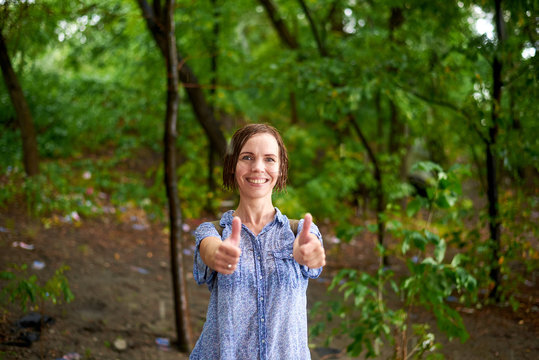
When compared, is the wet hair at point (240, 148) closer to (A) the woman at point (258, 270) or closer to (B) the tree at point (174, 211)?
(A) the woman at point (258, 270)

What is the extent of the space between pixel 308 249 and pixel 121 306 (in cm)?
324

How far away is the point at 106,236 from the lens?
5934 millimetres

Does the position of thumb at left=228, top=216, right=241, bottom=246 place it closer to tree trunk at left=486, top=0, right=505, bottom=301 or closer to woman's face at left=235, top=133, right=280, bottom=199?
woman's face at left=235, top=133, right=280, bottom=199

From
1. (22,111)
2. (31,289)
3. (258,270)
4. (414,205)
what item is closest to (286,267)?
(258,270)

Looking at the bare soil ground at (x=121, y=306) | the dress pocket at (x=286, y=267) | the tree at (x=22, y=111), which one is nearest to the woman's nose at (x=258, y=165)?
the dress pocket at (x=286, y=267)

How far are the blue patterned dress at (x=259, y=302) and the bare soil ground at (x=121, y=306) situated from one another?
191 cm

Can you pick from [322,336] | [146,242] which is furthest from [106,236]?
[322,336]

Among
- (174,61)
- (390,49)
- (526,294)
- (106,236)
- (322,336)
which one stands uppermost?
(390,49)

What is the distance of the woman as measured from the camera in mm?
1578

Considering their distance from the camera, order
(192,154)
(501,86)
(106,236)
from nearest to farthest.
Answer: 1. (501,86)
2. (106,236)
3. (192,154)

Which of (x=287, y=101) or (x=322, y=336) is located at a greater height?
(x=287, y=101)

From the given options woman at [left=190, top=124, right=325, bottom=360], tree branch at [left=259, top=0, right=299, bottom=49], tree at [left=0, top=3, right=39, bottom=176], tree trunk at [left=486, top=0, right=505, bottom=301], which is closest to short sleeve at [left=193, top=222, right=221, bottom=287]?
woman at [left=190, top=124, right=325, bottom=360]

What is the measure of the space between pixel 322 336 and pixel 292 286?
9.46 feet

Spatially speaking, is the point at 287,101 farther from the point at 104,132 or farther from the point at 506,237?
the point at 506,237
